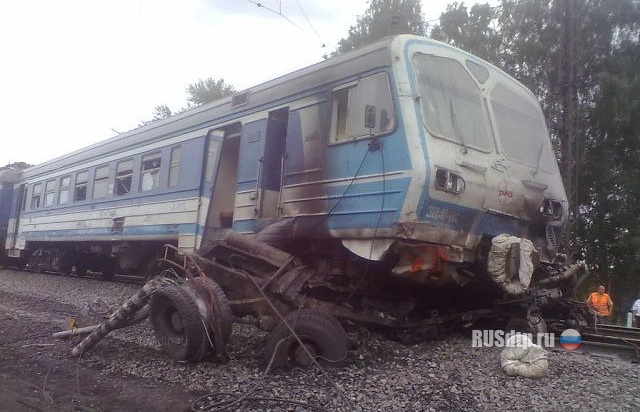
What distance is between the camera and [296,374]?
4.82 meters

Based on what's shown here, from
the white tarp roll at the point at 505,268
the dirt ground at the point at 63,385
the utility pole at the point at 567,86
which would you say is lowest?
the dirt ground at the point at 63,385

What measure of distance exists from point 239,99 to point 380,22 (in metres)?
21.0

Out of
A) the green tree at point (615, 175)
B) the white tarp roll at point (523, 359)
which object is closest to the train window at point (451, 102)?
the white tarp roll at point (523, 359)

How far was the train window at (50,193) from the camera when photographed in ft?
44.5

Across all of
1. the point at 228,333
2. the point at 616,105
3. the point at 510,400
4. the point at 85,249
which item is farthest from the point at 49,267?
the point at 616,105

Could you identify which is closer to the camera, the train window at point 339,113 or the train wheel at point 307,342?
the train wheel at point 307,342

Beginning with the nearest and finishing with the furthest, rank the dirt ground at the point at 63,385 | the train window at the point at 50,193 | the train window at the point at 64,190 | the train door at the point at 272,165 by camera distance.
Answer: the dirt ground at the point at 63,385
the train door at the point at 272,165
the train window at the point at 64,190
the train window at the point at 50,193

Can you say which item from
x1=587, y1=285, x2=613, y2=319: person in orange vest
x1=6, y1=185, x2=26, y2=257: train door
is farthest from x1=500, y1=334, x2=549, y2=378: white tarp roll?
x1=6, y1=185, x2=26, y2=257: train door

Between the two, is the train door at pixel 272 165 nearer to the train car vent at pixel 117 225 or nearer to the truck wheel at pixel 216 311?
the truck wheel at pixel 216 311

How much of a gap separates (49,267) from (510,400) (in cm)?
1362

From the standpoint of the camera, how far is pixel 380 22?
87.3ft

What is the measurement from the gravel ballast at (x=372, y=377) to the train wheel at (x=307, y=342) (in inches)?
5.7

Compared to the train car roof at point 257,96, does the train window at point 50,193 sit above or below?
below

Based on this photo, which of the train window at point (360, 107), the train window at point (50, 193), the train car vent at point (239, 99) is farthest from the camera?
the train window at point (50, 193)
